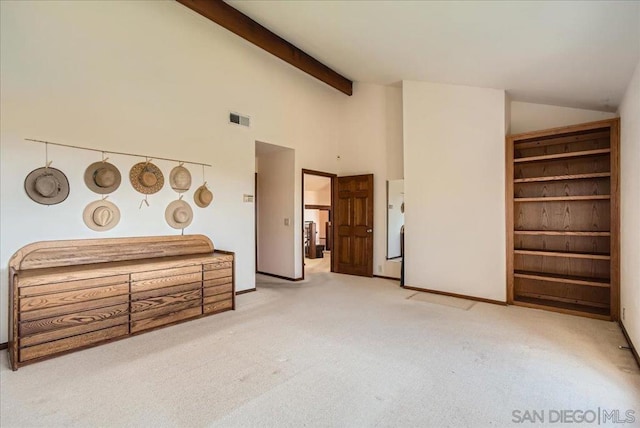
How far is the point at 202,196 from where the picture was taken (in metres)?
4.34

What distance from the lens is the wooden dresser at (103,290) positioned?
8.54 feet

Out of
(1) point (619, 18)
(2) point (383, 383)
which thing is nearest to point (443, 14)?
(1) point (619, 18)

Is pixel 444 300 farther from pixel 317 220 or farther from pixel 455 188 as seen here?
pixel 317 220

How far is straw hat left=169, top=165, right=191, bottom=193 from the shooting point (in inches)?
159

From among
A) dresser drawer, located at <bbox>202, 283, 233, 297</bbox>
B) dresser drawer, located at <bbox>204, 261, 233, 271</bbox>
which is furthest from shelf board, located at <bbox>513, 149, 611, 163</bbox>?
dresser drawer, located at <bbox>202, 283, 233, 297</bbox>

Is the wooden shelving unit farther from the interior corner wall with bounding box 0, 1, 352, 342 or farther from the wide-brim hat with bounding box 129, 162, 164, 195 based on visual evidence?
the wide-brim hat with bounding box 129, 162, 164, 195

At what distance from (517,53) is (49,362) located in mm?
5095

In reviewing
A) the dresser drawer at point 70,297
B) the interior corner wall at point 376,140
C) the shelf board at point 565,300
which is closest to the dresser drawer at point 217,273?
the dresser drawer at point 70,297

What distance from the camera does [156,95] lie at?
3854 mm

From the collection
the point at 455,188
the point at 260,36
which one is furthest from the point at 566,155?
the point at 260,36

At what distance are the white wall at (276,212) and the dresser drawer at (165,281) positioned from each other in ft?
7.45

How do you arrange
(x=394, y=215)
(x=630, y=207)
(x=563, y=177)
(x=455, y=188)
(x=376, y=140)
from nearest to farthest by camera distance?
(x=630, y=207)
(x=563, y=177)
(x=455, y=188)
(x=376, y=140)
(x=394, y=215)

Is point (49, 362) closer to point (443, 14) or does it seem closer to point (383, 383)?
point (383, 383)

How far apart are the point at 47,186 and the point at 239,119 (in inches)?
100
